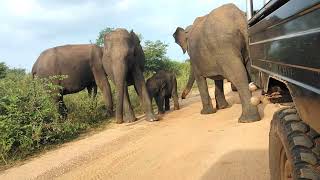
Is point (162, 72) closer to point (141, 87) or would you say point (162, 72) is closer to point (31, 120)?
point (141, 87)

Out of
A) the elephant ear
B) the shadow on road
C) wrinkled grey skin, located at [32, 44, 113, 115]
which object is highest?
the elephant ear

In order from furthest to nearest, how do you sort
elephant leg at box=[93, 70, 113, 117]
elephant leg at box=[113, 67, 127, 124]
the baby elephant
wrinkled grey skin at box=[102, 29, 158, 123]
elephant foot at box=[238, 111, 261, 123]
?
the baby elephant < elephant leg at box=[93, 70, 113, 117] < wrinkled grey skin at box=[102, 29, 158, 123] < elephant leg at box=[113, 67, 127, 124] < elephant foot at box=[238, 111, 261, 123]

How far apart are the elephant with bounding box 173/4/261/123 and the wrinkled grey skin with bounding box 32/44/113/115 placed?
12.3 ft

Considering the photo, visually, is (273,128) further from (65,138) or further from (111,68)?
(111,68)

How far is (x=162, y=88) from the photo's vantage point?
45.6 feet

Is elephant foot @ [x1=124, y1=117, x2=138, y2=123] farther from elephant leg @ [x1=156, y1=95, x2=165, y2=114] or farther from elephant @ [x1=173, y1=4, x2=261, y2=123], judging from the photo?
elephant @ [x1=173, y1=4, x2=261, y2=123]

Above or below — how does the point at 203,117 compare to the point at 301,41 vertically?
below

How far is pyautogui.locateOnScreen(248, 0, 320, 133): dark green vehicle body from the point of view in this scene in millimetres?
1885

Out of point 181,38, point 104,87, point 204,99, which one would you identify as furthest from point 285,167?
point 181,38

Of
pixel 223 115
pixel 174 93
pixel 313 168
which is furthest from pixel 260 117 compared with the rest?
pixel 313 168

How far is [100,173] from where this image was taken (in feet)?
20.8

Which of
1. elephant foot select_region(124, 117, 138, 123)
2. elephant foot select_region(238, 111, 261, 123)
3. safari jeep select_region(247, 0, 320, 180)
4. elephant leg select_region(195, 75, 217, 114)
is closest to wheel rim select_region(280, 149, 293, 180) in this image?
safari jeep select_region(247, 0, 320, 180)

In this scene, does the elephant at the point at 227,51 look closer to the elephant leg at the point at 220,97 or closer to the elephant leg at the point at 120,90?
the elephant leg at the point at 220,97

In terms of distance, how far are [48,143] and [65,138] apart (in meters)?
0.56
